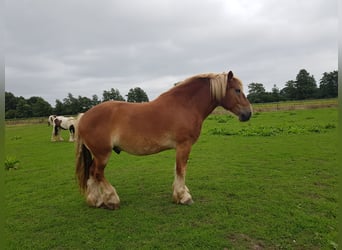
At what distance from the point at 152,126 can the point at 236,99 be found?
1.56 m

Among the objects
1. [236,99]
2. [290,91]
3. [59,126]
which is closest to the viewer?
[236,99]

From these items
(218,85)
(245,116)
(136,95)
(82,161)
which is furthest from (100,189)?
(136,95)

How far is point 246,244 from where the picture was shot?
3.05 meters

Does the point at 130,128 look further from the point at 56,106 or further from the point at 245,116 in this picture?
the point at 56,106

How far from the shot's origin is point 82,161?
172 inches

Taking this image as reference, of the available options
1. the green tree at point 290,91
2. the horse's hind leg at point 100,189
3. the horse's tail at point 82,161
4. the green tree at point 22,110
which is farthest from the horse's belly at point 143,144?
the green tree at point 290,91

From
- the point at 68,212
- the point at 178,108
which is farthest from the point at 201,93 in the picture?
the point at 68,212

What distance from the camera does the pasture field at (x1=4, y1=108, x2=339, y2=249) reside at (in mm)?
3193

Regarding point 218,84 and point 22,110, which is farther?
point 22,110

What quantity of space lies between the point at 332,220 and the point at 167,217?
2.31 meters

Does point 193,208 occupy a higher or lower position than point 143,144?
lower

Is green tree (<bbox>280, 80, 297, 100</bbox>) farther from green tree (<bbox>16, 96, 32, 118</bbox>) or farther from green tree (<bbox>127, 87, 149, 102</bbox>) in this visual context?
green tree (<bbox>16, 96, 32, 118</bbox>)

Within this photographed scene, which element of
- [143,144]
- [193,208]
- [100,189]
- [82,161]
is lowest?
[193,208]

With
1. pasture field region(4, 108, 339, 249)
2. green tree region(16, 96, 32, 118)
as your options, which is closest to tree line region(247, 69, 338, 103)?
green tree region(16, 96, 32, 118)
